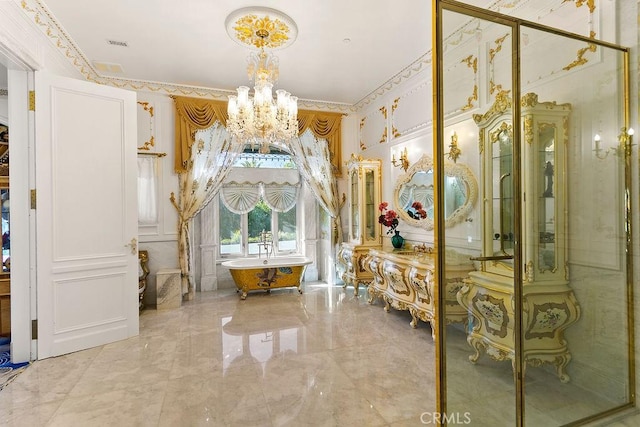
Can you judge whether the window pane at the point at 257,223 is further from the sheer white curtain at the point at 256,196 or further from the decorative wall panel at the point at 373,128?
the decorative wall panel at the point at 373,128

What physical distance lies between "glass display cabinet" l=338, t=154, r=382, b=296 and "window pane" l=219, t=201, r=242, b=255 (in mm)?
2111

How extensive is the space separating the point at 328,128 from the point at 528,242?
4.07 metres

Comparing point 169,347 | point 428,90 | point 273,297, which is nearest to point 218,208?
point 273,297

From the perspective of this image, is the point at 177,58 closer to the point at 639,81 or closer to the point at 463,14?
the point at 463,14

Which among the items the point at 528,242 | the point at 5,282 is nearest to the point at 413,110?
the point at 528,242

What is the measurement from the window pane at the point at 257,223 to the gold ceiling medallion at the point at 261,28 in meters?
3.13

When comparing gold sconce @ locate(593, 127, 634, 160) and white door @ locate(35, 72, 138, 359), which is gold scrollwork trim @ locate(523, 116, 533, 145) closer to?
gold sconce @ locate(593, 127, 634, 160)

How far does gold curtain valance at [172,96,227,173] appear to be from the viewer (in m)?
4.79

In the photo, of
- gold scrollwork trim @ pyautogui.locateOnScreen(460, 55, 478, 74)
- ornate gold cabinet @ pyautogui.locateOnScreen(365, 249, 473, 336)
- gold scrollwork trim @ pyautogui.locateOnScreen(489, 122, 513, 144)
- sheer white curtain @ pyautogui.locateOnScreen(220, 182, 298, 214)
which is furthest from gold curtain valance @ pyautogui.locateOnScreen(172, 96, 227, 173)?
gold scrollwork trim @ pyautogui.locateOnScreen(489, 122, 513, 144)

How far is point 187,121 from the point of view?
4.80 meters

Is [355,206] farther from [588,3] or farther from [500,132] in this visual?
[588,3]

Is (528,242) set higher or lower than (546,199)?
lower

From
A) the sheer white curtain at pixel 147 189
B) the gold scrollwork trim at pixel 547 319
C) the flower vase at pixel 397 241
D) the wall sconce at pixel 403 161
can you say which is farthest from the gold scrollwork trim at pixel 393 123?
the sheer white curtain at pixel 147 189

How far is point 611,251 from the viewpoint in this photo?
2.13 meters
